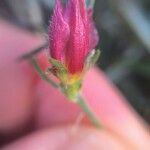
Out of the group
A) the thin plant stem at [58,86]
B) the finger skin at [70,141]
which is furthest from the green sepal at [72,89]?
the finger skin at [70,141]

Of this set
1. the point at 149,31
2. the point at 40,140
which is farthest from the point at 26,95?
the point at 149,31

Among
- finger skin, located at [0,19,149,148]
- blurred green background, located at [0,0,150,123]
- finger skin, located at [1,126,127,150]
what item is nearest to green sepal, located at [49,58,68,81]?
finger skin, located at [1,126,127,150]

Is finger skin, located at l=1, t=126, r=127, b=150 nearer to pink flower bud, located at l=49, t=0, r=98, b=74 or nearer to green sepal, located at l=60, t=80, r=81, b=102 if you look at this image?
green sepal, located at l=60, t=80, r=81, b=102

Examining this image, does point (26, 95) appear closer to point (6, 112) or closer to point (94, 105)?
point (6, 112)

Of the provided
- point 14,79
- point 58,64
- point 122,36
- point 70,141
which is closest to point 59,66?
point 58,64

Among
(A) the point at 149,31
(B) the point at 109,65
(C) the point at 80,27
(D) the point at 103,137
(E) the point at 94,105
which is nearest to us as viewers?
(C) the point at 80,27
